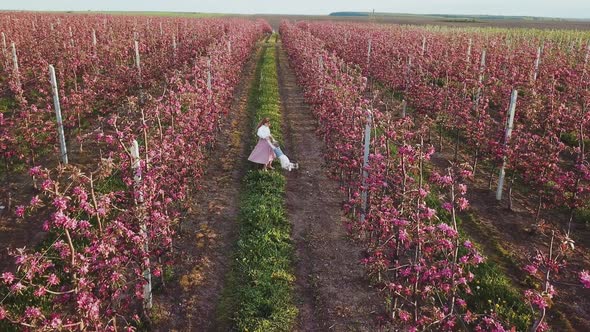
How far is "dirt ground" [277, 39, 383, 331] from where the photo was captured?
6699mm

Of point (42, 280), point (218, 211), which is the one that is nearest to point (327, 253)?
point (218, 211)

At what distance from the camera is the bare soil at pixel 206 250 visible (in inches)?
263

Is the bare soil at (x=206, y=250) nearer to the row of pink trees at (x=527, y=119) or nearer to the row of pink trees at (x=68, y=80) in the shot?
the row of pink trees at (x=68, y=80)

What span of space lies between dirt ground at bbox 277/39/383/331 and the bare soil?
4.42 ft

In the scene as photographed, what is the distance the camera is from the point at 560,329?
21.0 ft

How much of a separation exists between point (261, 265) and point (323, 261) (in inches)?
45.5

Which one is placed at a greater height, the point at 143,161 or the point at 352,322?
the point at 143,161

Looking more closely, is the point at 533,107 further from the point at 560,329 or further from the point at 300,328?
the point at 300,328

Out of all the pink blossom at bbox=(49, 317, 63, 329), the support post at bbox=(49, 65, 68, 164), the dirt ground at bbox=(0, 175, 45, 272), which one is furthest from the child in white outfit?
the pink blossom at bbox=(49, 317, 63, 329)

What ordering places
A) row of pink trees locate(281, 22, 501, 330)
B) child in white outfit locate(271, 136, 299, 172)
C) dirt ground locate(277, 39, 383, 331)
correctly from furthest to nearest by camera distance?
1. child in white outfit locate(271, 136, 299, 172)
2. dirt ground locate(277, 39, 383, 331)
3. row of pink trees locate(281, 22, 501, 330)

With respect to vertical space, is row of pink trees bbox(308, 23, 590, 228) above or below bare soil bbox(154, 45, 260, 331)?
above

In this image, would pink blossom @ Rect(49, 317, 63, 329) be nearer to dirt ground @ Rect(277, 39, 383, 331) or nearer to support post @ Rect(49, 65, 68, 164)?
dirt ground @ Rect(277, 39, 383, 331)

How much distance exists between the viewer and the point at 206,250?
27.6 ft

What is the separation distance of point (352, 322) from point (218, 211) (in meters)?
4.43
